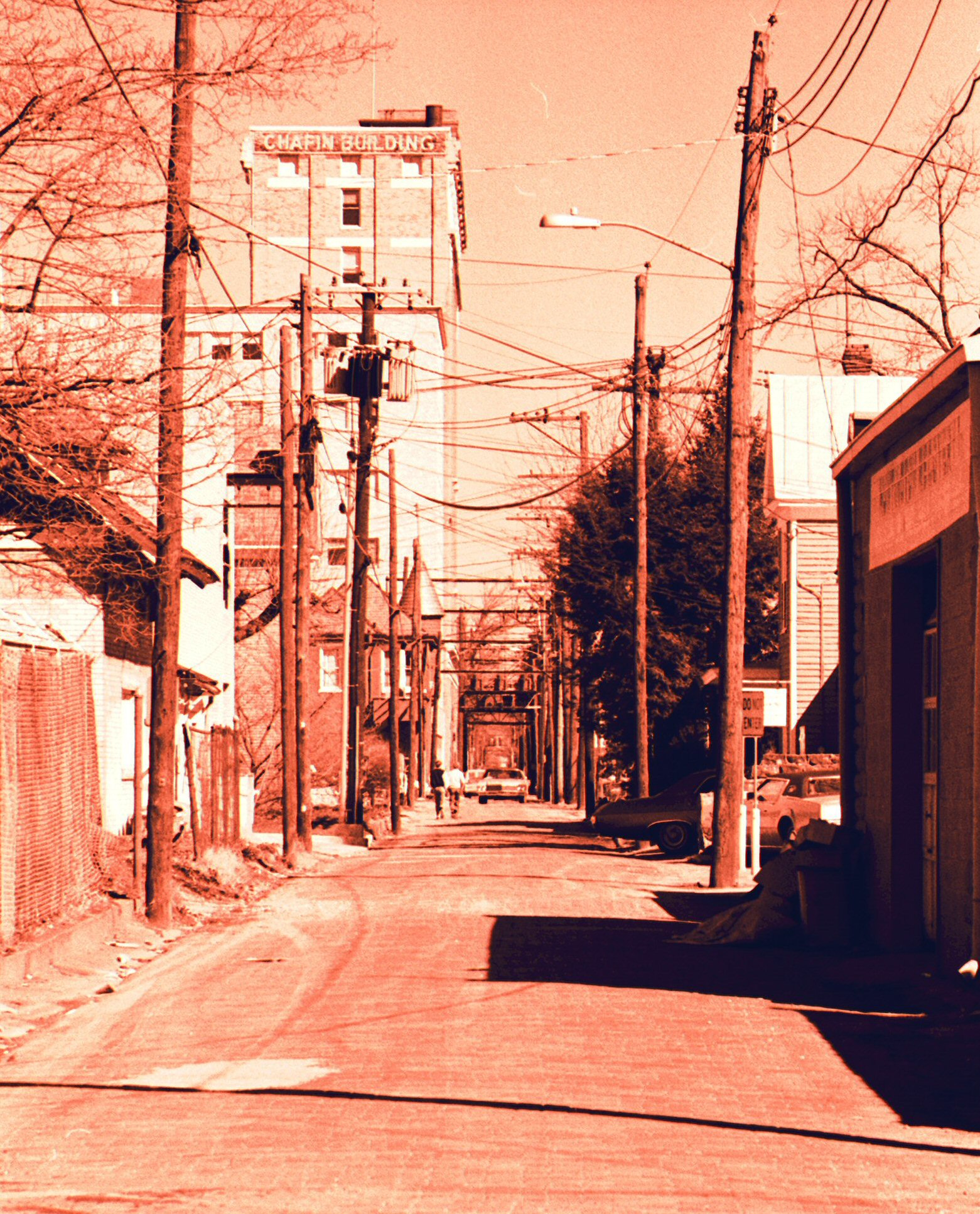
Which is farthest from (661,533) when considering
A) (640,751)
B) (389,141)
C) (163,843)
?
(389,141)

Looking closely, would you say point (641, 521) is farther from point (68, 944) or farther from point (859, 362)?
point (68, 944)

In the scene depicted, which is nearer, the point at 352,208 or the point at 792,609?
the point at 792,609

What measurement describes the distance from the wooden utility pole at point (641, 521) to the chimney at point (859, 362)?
410 inches

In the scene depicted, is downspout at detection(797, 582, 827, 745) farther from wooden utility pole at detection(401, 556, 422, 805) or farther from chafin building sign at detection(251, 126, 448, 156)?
chafin building sign at detection(251, 126, 448, 156)

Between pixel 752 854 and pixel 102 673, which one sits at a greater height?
pixel 102 673

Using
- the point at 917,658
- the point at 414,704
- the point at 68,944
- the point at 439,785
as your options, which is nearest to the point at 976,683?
the point at 917,658

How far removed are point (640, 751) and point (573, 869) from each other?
6.79m

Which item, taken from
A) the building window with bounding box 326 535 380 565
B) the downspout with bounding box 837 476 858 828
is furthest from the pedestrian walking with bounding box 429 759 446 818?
the downspout with bounding box 837 476 858 828

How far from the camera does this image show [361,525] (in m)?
35.2

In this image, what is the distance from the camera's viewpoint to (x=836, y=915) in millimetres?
15562

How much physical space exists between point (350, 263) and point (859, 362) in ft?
141

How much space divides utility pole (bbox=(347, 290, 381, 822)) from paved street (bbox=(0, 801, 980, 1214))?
62.5 ft

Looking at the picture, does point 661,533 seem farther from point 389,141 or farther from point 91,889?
point 389,141

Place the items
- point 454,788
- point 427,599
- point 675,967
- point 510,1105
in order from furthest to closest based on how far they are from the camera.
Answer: point 427,599, point 454,788, point 675,967, point 510,1105
